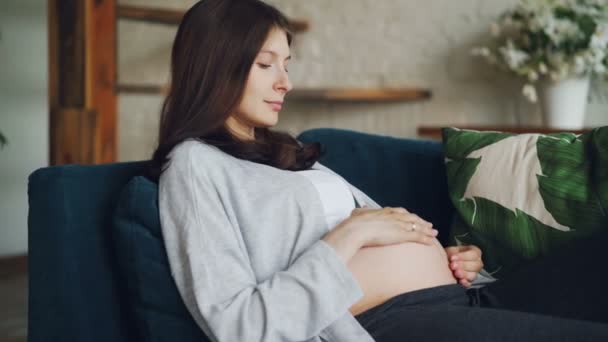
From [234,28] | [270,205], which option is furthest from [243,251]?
[234,28]

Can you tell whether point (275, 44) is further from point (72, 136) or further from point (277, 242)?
point (72, 136)

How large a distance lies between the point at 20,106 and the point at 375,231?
295 centimetres

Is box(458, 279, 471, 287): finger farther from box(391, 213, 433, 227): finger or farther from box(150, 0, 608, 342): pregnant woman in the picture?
box(391, 213, 433, 227): finger

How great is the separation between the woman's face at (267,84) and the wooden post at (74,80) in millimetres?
1616

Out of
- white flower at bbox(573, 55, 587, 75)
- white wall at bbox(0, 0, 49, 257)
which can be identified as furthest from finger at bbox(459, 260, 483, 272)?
white wall at bbox(0, 0, 49, 257)

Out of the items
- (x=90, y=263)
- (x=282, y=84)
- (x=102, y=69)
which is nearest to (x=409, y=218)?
(x=282, y=84)

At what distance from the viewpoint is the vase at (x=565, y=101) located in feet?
8.47

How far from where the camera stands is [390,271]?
4.33ft

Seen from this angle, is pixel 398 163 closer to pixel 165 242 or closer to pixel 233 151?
pixel 233 151

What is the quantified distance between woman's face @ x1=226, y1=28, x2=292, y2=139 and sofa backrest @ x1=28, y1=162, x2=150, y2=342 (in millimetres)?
328

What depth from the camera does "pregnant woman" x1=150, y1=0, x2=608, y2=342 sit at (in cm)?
114

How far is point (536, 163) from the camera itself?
1.53 metres

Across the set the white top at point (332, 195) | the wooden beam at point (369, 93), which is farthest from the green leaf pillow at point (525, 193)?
the wooden beam at point (369, 93)

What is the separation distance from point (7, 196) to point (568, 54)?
9.26 feet
